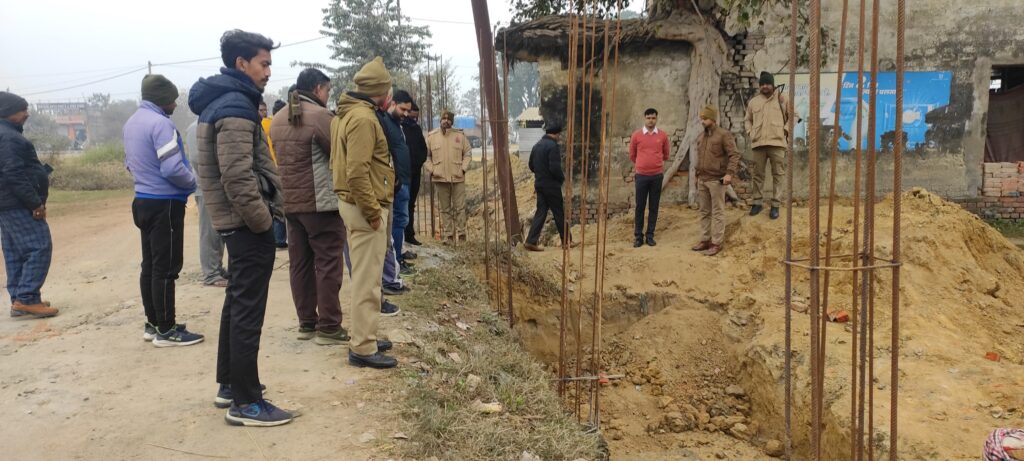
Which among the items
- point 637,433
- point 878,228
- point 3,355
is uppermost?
point 878,228

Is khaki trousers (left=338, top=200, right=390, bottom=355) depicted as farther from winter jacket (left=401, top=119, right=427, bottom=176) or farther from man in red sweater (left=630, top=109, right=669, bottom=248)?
man in red sweater (left=630, top=109, right=669, bottom=248)

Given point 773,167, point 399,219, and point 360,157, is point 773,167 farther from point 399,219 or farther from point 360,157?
point 360,157

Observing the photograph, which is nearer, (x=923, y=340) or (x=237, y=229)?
(x=237, y=229)

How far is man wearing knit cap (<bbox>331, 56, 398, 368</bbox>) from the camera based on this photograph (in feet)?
10.9

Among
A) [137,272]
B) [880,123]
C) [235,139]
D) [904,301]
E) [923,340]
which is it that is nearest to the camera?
[235,139]

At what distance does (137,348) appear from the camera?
13.3 ft

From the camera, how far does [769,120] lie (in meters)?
6.97

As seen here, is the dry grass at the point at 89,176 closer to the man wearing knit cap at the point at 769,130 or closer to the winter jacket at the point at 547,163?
the winter jacket at the point at 547,163

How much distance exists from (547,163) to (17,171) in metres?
4.91

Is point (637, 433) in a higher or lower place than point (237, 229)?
lower

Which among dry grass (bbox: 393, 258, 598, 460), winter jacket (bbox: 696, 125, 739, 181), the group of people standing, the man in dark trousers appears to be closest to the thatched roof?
the group of people standing

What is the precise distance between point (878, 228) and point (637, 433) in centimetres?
365

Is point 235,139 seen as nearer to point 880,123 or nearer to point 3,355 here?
point 3,355

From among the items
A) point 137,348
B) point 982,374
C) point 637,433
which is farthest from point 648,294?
point 137,348
